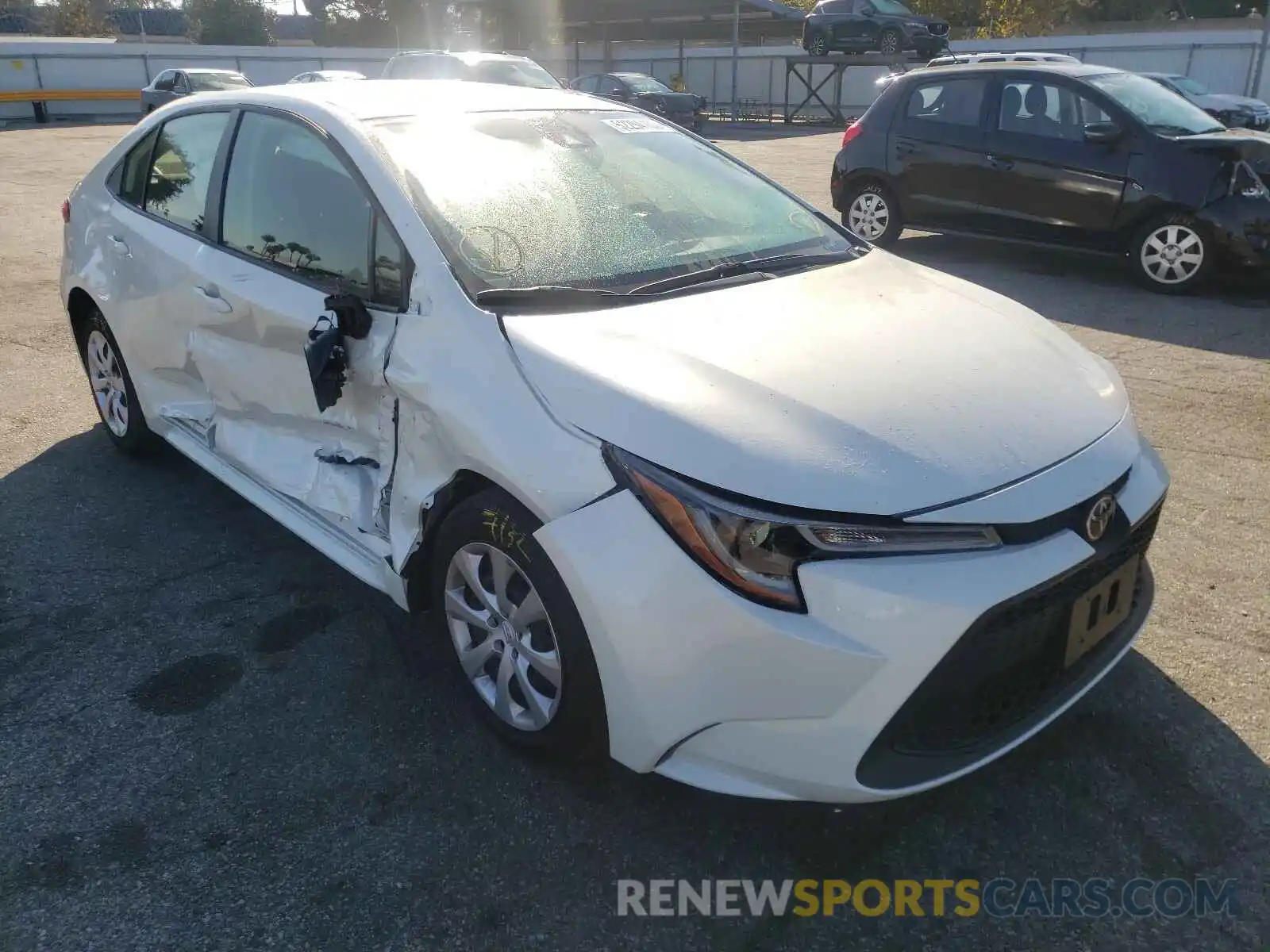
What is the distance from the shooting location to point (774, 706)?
1943 millimetres

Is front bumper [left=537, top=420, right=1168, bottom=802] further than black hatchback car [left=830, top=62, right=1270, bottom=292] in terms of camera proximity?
No

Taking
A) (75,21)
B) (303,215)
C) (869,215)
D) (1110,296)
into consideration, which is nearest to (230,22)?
(75,21)

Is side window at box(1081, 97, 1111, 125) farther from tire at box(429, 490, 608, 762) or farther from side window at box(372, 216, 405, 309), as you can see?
tire at box(429, 490, 608, 762)

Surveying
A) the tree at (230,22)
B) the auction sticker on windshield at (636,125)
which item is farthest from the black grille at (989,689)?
the tree at (230,22)

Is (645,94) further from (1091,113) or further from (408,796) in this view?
(408,796)

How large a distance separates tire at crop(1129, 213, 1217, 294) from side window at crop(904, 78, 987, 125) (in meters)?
1.78

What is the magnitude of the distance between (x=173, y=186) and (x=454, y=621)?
2.31m

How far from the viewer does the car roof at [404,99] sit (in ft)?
10.0

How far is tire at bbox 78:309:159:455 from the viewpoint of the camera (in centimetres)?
414

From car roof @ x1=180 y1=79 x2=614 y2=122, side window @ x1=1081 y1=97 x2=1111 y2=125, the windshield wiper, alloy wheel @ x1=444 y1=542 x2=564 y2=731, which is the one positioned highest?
→ car roof @ x1=180 y1=79 x2=614 y2=122

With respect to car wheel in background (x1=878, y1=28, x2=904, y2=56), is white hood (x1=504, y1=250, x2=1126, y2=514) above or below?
below

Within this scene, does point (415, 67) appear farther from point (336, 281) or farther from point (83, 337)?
point (336, 281)

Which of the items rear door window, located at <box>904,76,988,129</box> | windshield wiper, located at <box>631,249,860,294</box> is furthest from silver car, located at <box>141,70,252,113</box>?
windshield wiper, located at <box>631,249,860,294</box>

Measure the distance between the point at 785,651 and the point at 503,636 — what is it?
845mm
